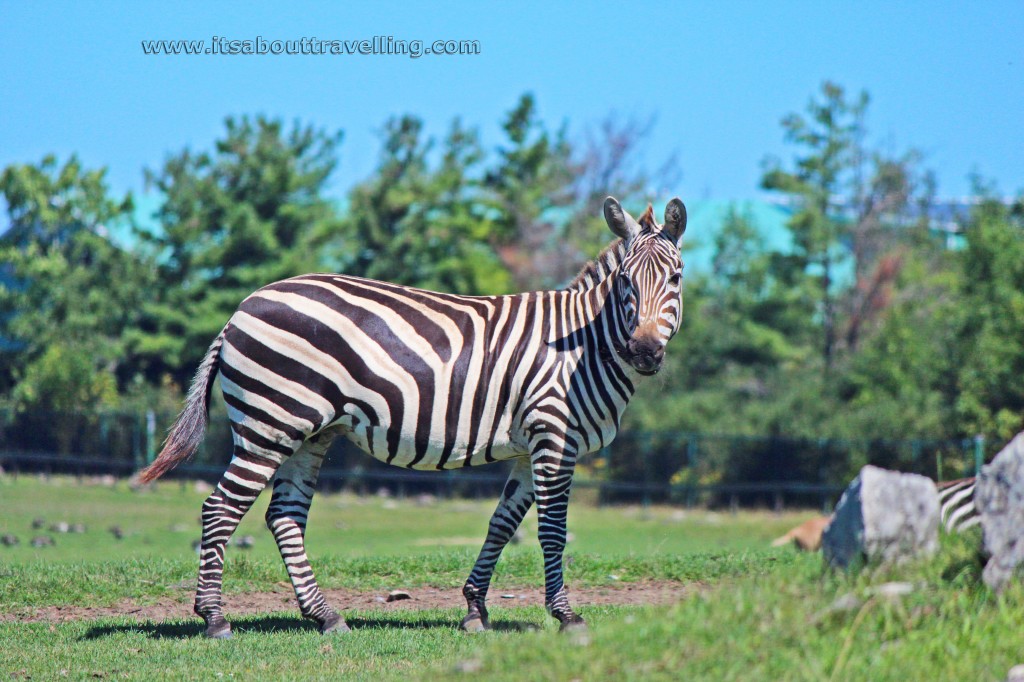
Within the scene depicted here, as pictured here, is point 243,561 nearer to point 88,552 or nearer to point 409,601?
point 409,601

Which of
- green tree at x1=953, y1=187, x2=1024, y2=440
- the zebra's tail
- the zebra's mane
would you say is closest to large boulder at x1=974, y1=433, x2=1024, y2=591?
the zebra's mane

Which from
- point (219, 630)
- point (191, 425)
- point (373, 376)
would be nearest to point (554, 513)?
point (373, 376)

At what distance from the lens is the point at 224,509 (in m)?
7.71

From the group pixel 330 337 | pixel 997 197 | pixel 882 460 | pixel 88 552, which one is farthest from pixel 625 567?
pixel 997 197

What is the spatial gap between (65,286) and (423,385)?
32.8 meters

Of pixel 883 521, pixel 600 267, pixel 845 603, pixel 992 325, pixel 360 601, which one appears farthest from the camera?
pixel 992 325

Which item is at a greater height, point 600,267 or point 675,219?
point 675,219

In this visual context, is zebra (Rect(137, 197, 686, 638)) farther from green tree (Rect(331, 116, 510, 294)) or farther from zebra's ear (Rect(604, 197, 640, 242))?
green tree (Rect(331, 116, 510, 294))

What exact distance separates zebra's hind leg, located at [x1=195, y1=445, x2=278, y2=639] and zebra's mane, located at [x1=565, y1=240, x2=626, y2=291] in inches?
95.8

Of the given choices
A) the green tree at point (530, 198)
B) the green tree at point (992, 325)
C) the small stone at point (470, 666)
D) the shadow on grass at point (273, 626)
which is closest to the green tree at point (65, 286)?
the green tree at point (530, 198)

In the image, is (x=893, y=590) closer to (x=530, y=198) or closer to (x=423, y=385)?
(x=423, y=385)

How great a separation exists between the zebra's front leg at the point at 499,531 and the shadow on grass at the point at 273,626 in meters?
0.21

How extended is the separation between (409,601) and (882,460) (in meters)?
19.2

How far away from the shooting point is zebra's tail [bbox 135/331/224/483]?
7.94 m
